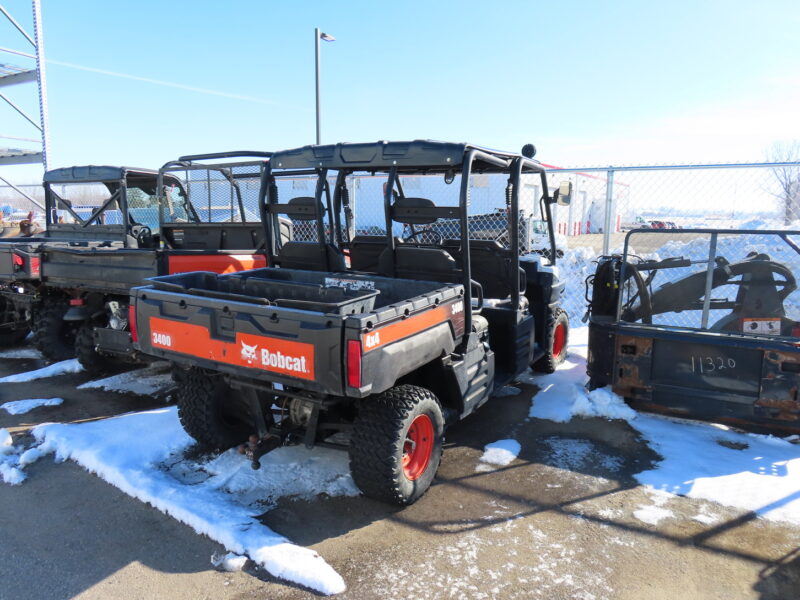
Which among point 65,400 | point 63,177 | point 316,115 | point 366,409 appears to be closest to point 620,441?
point 366,409

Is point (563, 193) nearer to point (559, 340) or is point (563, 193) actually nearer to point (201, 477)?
point (559, 340)

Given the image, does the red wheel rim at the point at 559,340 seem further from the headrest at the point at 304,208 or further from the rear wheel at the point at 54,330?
the rear wheel at the point at 54,330

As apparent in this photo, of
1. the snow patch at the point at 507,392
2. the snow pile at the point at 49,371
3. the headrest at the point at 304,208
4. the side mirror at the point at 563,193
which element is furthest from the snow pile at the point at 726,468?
the snow pile at the point at 49,371

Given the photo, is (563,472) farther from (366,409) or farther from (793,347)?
(793,347)

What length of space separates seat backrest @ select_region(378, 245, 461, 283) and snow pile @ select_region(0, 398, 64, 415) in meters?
3.44

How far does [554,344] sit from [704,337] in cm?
202

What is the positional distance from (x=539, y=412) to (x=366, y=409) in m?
2.24

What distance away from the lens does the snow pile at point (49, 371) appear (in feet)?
19.5

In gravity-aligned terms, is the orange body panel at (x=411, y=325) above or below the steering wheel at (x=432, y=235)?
below

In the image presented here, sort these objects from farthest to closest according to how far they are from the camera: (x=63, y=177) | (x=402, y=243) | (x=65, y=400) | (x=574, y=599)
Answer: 1. (x=63, y=177)
2. (x=65, y=400)
3. (x=402, y=243)
4. (x=574, y=599)

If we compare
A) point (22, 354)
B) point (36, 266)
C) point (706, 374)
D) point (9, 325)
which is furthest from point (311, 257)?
point (9, 325)

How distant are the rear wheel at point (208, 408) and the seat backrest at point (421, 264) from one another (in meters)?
1.53

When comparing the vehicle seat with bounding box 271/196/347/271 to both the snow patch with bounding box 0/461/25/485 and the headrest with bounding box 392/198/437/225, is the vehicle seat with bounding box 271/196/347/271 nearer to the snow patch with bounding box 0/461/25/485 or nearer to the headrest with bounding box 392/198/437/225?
the headrest with bounding box 392/198/437/225

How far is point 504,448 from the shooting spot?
165 inches
